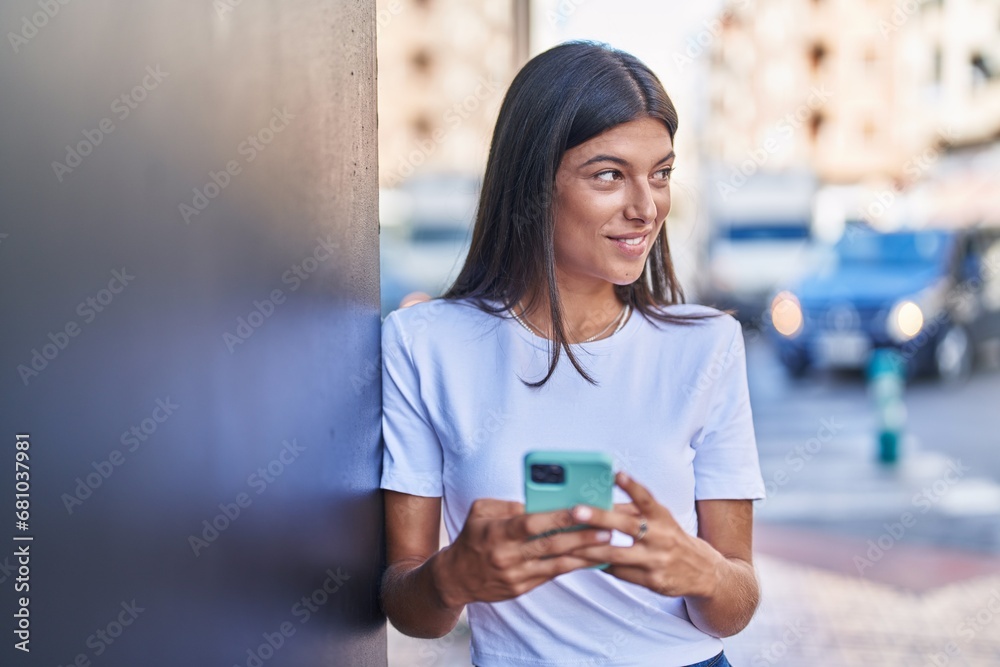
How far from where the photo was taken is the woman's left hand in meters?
1.27

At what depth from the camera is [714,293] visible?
20.0 meters

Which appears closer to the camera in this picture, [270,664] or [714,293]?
[270,664]

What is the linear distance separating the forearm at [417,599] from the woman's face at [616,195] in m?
0.60

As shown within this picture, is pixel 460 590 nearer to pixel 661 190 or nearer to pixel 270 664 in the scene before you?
pixel 270 664

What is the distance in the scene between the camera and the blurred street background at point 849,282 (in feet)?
16.8

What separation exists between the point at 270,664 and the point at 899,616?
4643mm

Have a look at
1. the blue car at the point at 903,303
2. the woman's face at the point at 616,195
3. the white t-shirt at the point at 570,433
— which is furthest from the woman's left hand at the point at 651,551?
the blue car at the point at 903,303

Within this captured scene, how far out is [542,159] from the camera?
1762mm

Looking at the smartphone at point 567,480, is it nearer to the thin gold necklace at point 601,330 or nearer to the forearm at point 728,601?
the forearm at point 728,601

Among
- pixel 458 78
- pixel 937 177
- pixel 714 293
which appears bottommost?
pixel 714 293

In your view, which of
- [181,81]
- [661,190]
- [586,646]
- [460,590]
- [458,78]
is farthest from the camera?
[458,78]

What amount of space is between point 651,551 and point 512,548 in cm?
20

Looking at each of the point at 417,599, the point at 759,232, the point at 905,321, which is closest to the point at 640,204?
the point at 417,599

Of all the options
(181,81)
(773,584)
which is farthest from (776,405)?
(181,81)
